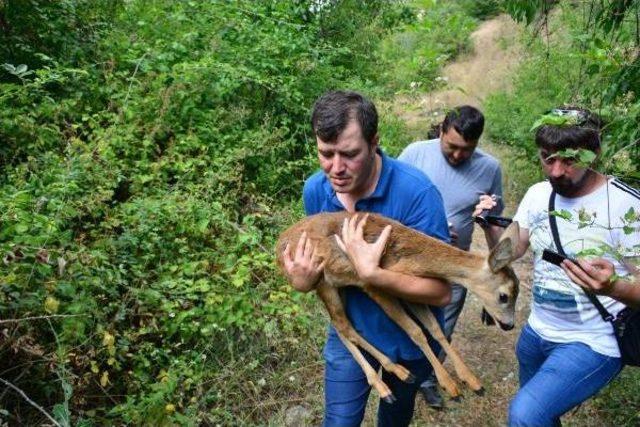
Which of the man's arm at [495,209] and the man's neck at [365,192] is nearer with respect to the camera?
the man's neck at [365,192]

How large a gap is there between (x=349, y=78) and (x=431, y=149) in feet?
17.0

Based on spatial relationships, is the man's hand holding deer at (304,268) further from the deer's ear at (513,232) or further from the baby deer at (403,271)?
the deer's ear at (513,232)

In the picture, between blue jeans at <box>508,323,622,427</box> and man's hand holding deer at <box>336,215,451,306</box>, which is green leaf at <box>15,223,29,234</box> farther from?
blue jeans at <box>508,323,622,427</box>

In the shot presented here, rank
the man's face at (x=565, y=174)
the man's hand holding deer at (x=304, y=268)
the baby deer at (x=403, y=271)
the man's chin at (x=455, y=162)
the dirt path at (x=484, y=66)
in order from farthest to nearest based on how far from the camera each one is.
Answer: the dirt path at (x=484, y=66) → the man's chin at (x=455, y=162) → the man's face at (x=565, y=174) → the baby deer at (x=403, y=271) → the man's hand holding deer at (x=304, y=268)

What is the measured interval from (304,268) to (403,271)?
1.67ft

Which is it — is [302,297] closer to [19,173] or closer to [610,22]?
[19,173]

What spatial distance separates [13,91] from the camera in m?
5.76

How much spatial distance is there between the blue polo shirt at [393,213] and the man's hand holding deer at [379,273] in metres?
0.18

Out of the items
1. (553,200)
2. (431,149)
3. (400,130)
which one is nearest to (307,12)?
(400,130)

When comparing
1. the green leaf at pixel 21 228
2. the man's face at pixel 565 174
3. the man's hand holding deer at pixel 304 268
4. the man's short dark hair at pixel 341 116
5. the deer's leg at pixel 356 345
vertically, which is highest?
the man's short dark hair at pixel 341 116

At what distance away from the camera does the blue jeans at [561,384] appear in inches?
117

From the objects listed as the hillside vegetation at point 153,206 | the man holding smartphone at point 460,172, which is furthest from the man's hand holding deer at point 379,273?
the man holding smartphone at point 460,172

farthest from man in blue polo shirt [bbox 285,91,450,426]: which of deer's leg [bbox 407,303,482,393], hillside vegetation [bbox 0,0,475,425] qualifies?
hillside vegetation [bbox 0,0,475,425]

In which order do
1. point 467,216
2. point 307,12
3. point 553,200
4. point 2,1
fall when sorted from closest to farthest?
1. point 553,200
2. point 467,216
3. point 2,1
4. point 307,12
